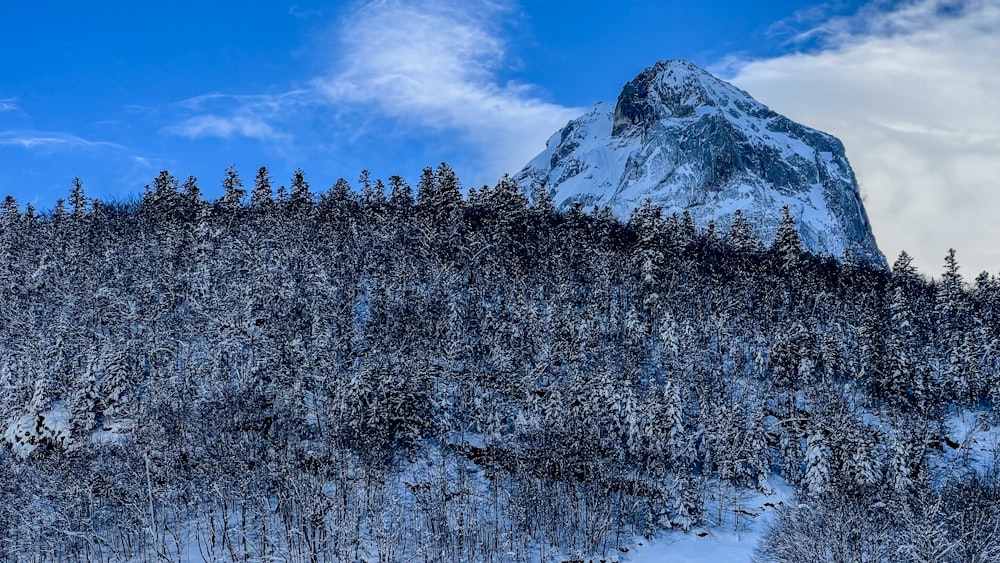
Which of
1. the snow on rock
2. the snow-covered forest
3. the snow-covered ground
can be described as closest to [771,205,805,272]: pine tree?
→ the snow-covered forest

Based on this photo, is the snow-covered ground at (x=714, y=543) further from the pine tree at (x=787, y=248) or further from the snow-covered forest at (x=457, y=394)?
the pine tree at (x=787, y=248)

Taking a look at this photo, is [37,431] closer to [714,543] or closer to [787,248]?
[714,543]

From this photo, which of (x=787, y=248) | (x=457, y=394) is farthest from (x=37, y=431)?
(x=787, y=248)

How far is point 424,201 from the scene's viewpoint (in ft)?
382

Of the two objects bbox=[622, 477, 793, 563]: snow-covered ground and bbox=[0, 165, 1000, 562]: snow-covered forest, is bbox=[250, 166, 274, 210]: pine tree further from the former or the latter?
bbox=[622, 477, 793, 563]: snow-covered ground

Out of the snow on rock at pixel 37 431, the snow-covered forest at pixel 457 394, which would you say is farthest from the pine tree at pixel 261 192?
the snow on rock at pixel 37 431

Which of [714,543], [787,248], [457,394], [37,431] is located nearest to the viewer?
[714,543]

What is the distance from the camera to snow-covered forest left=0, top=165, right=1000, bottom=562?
50656 mm

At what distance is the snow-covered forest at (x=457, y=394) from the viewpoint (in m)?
50.7

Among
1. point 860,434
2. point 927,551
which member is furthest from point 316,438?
point 860,434

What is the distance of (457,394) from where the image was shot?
6900 centimetres

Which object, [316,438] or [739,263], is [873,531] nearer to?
[316,438]

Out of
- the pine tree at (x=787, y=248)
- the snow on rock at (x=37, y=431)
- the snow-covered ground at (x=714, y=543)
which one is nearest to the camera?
the snow-covered ground at (x=714, y=543)

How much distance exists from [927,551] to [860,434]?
88.7 ft
